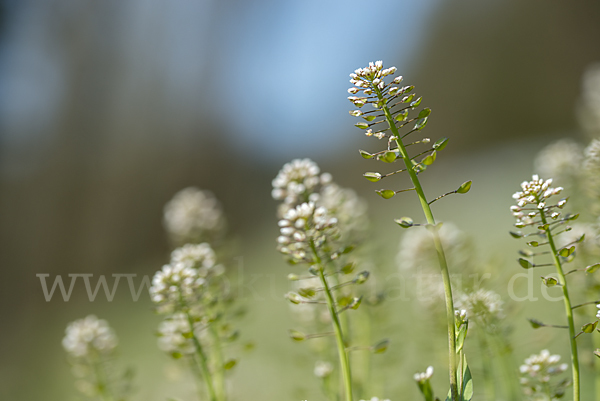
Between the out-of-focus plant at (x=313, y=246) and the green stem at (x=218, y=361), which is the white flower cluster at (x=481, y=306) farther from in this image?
the green stem at (x=218, y=361)

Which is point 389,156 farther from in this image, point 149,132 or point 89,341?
point 149,132

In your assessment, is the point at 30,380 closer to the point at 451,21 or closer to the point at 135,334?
the point at 135,334

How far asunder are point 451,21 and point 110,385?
8.96 feet

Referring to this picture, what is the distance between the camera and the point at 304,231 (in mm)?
405

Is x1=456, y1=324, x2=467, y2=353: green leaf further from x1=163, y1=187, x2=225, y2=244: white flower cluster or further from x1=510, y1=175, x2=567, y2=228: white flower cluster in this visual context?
x1=163, y1=187, x2=225, y2=244: white flower cluster

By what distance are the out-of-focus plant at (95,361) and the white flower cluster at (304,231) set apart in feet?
1.20

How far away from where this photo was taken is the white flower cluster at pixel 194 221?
917mm

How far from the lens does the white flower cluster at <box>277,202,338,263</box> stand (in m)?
0.40

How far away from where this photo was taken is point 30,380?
188 cm

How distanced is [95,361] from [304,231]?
1.43ft

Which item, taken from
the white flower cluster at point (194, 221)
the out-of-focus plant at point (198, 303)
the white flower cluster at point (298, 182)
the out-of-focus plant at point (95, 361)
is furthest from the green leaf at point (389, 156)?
the white flower cluster at point (194, 221)

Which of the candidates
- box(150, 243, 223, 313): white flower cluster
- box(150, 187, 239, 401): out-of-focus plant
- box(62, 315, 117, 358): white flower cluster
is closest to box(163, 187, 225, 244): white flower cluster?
box(150, 187, 239, 401): out-of-focus plant

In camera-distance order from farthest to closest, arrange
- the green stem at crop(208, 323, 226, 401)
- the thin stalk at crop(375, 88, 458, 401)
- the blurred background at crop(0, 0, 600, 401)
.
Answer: the blurred background at crop(0, 0, 600, 401)
the green stem at crop(208, 323, 226, 401)
the thin stalk at crop(375, 88, 458, 401)

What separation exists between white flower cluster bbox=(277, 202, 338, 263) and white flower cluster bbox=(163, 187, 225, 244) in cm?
52
